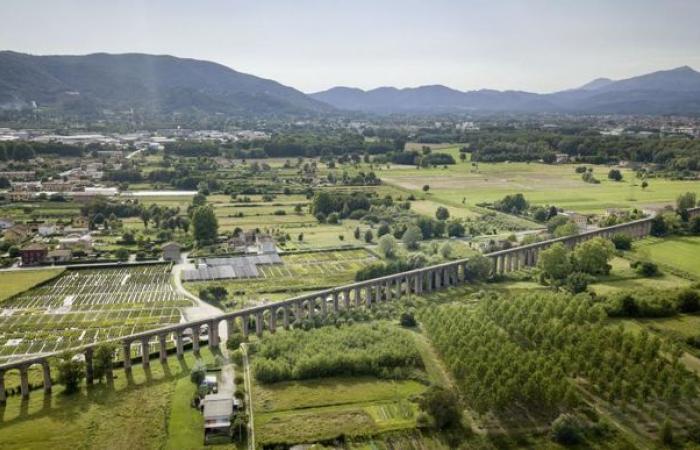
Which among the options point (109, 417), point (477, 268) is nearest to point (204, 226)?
point (477, 268)

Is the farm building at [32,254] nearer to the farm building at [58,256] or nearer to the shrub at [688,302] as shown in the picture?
the farm building at [58,256]

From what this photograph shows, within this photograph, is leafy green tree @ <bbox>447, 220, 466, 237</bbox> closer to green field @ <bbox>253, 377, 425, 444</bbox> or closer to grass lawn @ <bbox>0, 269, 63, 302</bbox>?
green field @ <bbox>253, 377, 425, 444</bbox>

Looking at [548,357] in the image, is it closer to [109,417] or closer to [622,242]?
[109,417]

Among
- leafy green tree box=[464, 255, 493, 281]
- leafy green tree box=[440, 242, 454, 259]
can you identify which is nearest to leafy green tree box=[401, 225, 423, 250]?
leafy green tree box=[440, 242, 454, 259]

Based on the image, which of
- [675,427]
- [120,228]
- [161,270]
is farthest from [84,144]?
[675,427]

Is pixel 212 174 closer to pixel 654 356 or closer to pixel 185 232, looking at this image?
pixel 185 232
